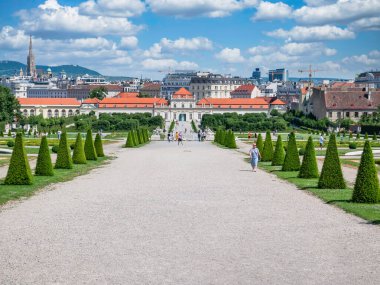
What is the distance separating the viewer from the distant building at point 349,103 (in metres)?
87.8

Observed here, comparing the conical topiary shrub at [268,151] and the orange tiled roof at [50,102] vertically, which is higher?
the orange tiled roof at [50,102]

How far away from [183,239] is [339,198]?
256 inches

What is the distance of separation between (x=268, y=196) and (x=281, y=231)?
5090mm

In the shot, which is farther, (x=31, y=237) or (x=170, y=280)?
(x=31, y=237)

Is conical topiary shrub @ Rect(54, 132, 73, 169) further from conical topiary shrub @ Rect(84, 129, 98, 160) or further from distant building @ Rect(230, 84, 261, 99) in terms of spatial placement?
distant building @ Rect(230, 84, 261, 99)

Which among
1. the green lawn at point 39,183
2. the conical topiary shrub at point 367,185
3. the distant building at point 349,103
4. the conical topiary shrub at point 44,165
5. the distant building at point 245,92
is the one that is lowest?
the green lawn at point 39,183

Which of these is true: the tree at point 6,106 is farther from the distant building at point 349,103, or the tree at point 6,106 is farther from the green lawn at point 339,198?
the green lawn at point 339,198

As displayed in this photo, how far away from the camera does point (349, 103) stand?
88625mm

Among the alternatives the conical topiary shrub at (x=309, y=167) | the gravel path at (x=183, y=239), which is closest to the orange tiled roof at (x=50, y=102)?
the conical topiary shrub at (x=309, y=167)

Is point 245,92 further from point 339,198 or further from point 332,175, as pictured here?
point 339,198

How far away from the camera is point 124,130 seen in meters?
87.8

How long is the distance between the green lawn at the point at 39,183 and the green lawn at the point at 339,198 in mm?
7449

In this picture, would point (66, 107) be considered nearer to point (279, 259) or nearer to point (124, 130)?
point (124, 130)

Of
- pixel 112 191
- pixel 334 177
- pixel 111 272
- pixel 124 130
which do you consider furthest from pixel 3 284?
pixel 124 130
